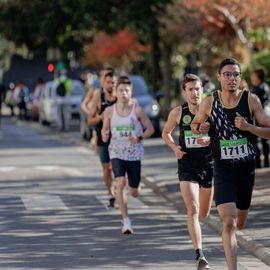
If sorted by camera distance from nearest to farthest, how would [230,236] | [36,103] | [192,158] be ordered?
[230,236], [192,158], [36,103]

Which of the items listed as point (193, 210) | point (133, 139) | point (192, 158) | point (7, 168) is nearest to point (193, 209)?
point (193, 210)

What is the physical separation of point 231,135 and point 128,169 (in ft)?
12.5

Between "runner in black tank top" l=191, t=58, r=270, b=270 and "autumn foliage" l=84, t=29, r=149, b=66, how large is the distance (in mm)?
44755

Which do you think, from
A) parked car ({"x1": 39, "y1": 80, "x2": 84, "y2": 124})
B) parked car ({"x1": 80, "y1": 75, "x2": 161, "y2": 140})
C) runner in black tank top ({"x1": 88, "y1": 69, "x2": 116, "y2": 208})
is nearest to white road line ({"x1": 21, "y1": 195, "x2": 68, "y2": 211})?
runner in black tank top ({"x1": 88, "y1": 69, "x2": 116, "y2": 208})

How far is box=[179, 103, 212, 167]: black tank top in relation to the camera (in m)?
10.7

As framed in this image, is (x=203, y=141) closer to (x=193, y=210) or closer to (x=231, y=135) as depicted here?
(x=193, y=210)

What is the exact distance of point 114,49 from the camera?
192 ft

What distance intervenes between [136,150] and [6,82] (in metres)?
53.7

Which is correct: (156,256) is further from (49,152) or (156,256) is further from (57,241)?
(49,152)

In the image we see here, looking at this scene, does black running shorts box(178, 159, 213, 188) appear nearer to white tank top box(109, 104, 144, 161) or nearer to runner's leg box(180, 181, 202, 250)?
runner's leg box(180, 181, 202, 250)

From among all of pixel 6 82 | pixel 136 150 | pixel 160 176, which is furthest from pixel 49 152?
pixel 6 82

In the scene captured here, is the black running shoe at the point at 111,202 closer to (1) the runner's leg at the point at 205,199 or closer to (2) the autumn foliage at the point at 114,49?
(1) the runner's leg at the point at 205,199

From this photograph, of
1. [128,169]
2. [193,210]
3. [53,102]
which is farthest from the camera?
[53,102]

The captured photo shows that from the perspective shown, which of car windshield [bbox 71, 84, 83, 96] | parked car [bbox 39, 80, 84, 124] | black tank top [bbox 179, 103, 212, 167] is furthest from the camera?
car windshield [bbox 71, 84, 83, 96]
